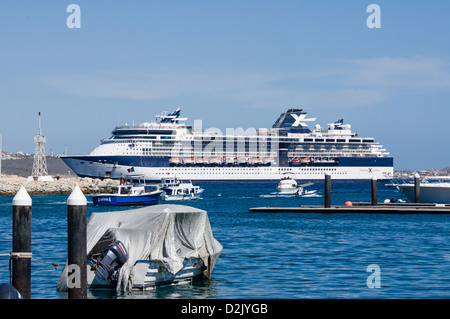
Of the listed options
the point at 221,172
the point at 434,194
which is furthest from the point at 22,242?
the point at 221,172

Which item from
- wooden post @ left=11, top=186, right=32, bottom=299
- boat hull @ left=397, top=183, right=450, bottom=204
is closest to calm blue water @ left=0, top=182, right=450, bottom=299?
wooden post @ left=11, top=186, right=32, bottom=299

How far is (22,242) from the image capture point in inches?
503

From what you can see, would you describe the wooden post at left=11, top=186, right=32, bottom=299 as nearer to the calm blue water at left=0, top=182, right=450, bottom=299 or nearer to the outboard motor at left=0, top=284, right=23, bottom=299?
the outboard motor at left=0, top=284, right=23, bottom=299

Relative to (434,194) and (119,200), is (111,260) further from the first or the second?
(119,200)

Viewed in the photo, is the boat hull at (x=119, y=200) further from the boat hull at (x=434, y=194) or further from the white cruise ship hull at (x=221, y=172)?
the white cruise ship hull at (x=221, y=172)

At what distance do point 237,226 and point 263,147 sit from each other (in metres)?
82.6

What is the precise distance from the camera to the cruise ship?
109 meters

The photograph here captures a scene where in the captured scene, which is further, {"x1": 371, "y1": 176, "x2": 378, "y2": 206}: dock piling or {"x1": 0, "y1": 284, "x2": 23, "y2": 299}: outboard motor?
{"x1": 371, "y1": 176, "x2": 378, "y2": 206}: dock piling

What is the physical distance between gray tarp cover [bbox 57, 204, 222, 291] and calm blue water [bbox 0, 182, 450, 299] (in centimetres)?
62

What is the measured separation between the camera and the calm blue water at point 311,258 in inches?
642

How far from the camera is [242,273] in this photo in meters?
19.0

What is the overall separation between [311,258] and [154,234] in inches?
291
